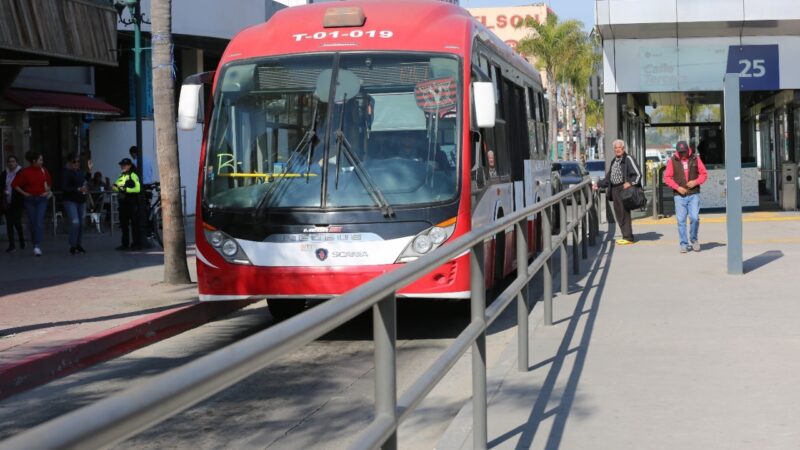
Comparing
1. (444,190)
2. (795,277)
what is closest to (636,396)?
(444,190)

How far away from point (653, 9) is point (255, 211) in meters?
16.8

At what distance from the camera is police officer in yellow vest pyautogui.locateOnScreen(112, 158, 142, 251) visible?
2042cm

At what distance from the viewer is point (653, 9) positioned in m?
25.0

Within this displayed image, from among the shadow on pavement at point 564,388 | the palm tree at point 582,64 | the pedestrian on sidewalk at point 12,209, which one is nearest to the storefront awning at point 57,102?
the pedestrian on sidewalk at point 12,209

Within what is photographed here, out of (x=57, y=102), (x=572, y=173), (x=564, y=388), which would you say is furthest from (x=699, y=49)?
(x=564, y=388)

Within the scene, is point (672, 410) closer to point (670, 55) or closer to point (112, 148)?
point (670, 55)

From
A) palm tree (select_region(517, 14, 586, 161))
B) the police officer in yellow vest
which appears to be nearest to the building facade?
the police officer in yellow vest

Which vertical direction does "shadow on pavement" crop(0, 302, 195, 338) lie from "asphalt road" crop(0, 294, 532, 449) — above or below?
below

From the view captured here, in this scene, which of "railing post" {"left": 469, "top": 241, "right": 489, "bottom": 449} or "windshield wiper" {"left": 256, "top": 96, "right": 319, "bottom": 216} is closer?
"railing post" {"left": 469, "top": 241, "right": 489, "bottom": 449}

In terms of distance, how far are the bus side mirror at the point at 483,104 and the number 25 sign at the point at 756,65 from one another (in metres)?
16.5

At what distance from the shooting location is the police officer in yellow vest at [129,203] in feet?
67.0

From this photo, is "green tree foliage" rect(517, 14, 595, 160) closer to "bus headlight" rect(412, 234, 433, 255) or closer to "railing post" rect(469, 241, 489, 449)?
"bus headlight" rect(412, 234, 433, 255)

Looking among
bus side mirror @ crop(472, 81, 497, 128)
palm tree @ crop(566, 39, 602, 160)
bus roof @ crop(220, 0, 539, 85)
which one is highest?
palm tree @ crop(566, 39, 602, 160)

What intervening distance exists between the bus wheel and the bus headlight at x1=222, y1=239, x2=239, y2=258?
52.3 inches
